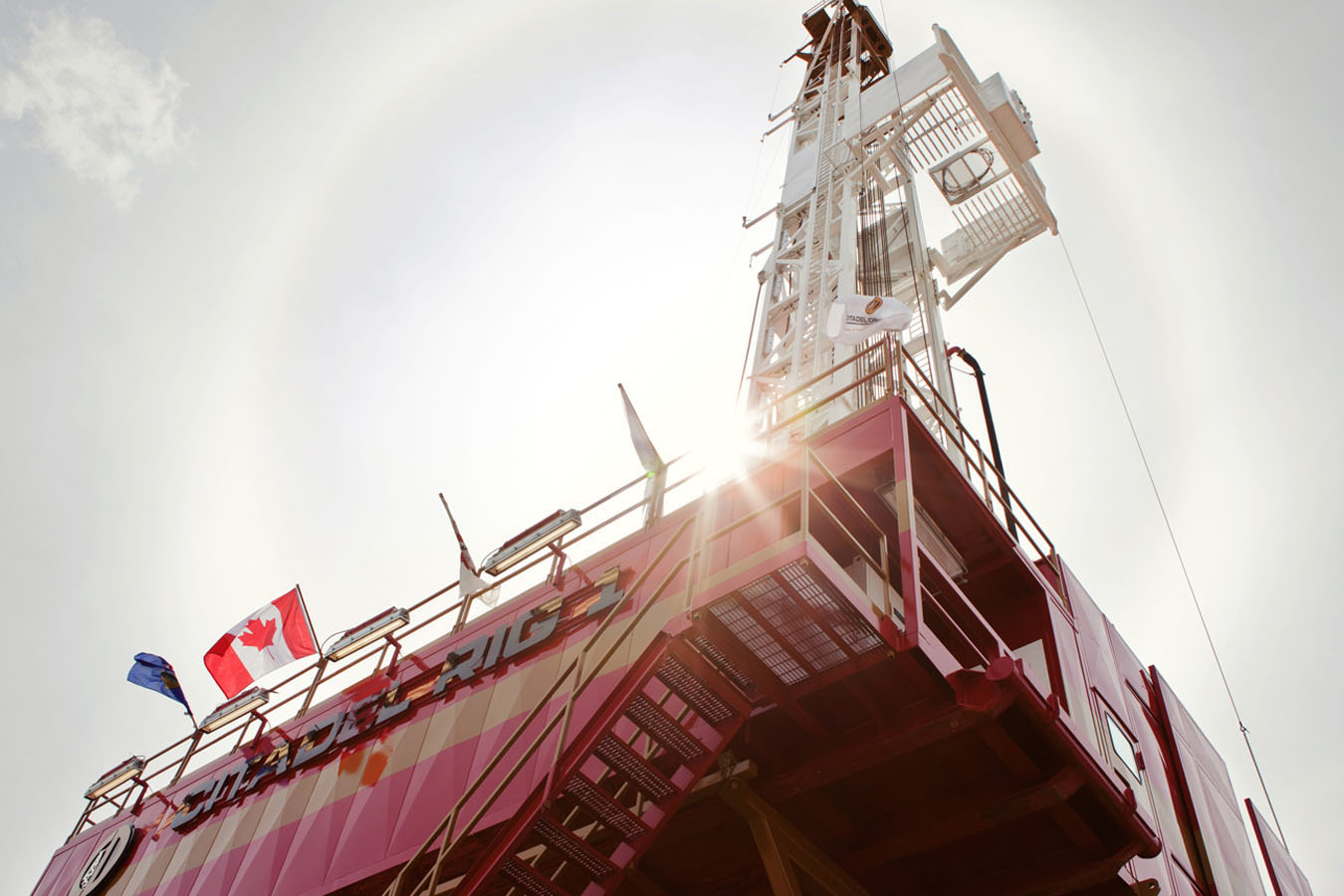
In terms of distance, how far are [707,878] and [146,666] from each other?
52.6ft

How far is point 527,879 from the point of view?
31.2 ft

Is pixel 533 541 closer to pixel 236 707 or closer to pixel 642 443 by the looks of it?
pixel 642 443

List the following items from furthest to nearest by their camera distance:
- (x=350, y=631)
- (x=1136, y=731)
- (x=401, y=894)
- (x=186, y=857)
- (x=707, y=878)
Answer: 1. (x=350, y=631)
2. (x=186, y=857)
3. (x=1136, y=731)
4. (x=401, y=894)
5. (x=707, y=878)

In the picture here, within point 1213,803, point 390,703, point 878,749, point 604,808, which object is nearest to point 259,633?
point 390,703

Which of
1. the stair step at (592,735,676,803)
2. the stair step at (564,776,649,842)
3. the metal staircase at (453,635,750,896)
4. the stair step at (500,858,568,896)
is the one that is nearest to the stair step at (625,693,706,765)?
the metal staircase at (453,635,750,896)

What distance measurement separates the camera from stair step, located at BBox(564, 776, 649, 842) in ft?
30.1

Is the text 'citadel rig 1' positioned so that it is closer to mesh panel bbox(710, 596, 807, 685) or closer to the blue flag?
mesh panel bbox(710, 596, 807, 685)

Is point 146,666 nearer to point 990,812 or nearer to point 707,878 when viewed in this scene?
point 707,878

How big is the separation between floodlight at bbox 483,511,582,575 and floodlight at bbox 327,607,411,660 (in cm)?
206

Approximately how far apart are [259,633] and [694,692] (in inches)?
A: 538

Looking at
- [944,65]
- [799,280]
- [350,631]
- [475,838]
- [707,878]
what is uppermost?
[944,65]

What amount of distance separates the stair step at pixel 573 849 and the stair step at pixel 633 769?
0.71 m

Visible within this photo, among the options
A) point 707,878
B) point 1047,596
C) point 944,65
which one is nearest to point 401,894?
point 707,878

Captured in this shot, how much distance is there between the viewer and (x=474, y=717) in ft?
44.4
